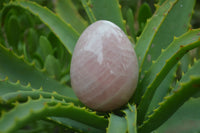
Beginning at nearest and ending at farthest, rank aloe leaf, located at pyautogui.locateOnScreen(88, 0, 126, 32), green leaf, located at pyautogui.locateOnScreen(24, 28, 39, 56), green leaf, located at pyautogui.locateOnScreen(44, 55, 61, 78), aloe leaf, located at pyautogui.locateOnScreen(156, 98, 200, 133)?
aloe leaf, located at pyautogui.locateOnScreen(156, 98, 200, 133)
aloe leaf, located at pyautogui.locateOnScreen(88, 0, 126, 32)
green leaf, located at pyautogui.locateOnScreen(44, 55, 61, 78)
green leaf, located at pyautogui.locateOnScreen(24, 28, 39, 56)

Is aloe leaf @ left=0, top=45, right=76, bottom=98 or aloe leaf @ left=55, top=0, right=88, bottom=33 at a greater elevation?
aloe leaf @ left=55, top=0, right=88, bottom=33

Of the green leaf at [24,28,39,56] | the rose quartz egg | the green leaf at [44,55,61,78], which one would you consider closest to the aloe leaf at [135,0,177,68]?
the rose quartz egg

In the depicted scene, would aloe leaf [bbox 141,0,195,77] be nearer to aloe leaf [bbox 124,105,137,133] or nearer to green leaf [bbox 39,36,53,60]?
aloe leaf [bbox 124,105,137,133]

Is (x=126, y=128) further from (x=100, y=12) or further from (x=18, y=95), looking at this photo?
(x=100, y=12)

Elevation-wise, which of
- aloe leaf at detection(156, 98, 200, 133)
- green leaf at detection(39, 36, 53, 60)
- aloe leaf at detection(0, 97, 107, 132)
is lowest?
aloe leaf at detection(156, 98, 200, 133)

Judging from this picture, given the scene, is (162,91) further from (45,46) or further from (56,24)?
(45,46)

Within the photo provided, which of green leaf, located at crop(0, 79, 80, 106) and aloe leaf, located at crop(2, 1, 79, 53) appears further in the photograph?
aloe leaf, located at crop(2, 1, 79, 53)

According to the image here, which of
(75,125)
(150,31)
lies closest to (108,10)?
(150,31)
